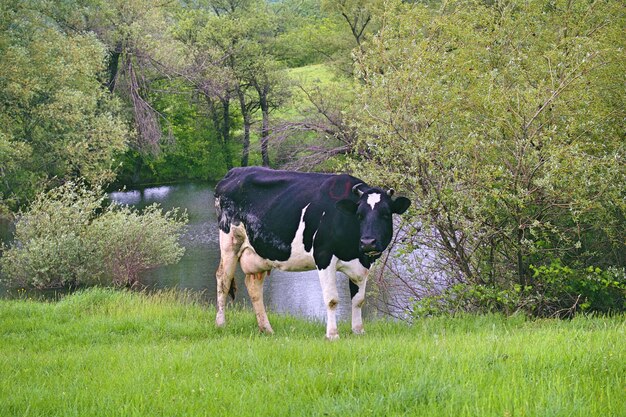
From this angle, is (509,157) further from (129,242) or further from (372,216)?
(129,242)

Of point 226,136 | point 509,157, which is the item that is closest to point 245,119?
point 226,136

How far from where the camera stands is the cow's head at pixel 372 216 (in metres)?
9.45

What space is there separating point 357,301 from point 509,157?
4.59m

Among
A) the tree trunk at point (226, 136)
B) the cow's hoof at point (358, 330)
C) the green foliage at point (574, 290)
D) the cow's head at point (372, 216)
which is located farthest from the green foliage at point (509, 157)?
the tree trunk at point (226, 136)

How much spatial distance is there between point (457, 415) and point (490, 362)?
162 cm

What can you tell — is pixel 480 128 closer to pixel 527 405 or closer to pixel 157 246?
pixel 527 405

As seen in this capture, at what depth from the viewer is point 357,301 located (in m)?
10.2

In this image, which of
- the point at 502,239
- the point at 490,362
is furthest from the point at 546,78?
the point at 490,362

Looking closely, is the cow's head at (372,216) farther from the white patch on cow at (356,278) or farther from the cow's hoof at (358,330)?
the cow's hoof at (358,330)

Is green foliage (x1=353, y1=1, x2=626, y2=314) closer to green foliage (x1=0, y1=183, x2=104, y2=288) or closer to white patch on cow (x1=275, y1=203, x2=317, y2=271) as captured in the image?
white patch on cow (x1=275, y1=203, x2=317, y2=271)

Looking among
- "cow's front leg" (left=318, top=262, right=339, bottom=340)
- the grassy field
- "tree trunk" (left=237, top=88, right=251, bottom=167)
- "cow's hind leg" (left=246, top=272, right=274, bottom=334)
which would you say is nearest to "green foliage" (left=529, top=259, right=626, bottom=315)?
the grassy field

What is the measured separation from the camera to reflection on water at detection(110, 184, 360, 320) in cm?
2047

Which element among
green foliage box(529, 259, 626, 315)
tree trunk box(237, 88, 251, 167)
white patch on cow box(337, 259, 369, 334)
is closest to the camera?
white patch on cow box(337, 259, 369, 334)

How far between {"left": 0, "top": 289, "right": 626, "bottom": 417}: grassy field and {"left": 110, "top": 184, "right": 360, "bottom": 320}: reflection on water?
6.03m
